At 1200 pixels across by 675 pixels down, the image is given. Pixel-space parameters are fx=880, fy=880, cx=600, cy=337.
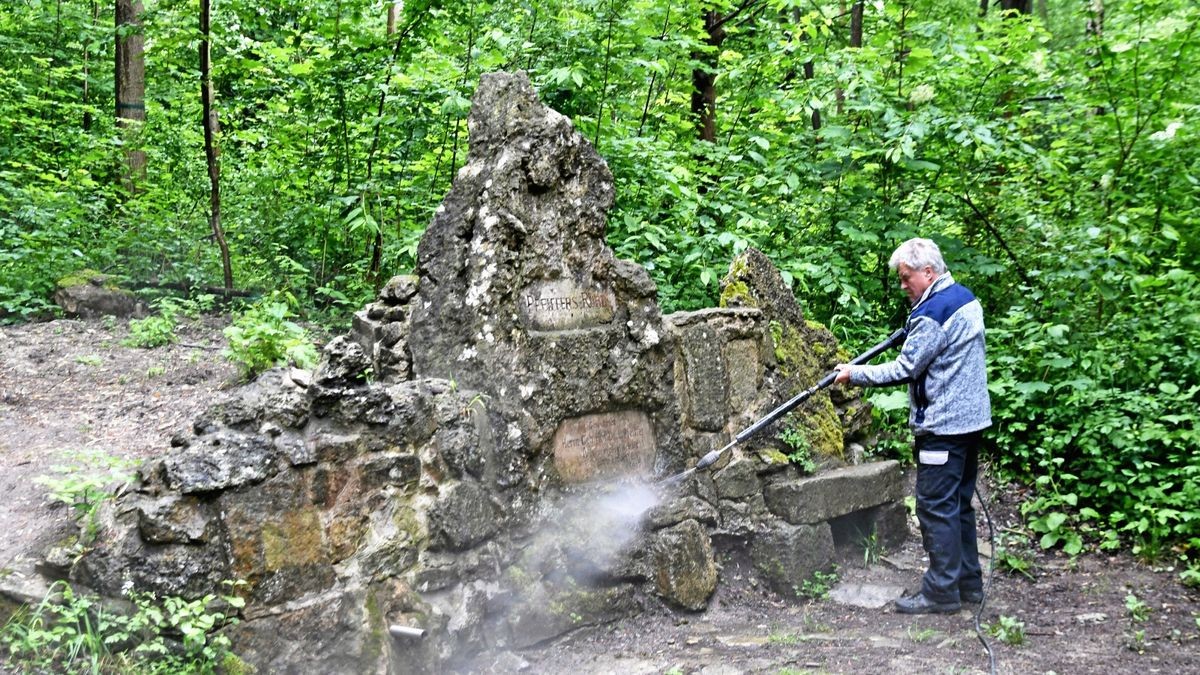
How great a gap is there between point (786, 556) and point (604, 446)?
1.33 m

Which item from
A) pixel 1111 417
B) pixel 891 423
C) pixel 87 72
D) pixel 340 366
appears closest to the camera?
pixel 340 366

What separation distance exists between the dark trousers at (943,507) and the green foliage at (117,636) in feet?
11.8

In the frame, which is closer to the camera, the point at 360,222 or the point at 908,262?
the point at 908,262

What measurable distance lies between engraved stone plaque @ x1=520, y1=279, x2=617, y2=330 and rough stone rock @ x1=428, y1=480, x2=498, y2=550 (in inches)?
37.8

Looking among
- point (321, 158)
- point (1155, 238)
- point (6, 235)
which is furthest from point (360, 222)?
point (1155, 238)

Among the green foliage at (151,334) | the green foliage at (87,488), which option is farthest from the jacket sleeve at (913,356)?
the green foliage at (151,334)

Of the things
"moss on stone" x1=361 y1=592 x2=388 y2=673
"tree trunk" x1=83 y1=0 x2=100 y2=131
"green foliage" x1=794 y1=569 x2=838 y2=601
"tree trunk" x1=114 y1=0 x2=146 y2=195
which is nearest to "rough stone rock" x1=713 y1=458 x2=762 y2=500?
"green foliage" x1=794 y1=569 x2=838 y2=601

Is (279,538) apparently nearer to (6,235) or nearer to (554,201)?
(554,201)

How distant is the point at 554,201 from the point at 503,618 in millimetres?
2207

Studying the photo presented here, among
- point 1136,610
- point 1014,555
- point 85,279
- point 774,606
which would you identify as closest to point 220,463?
point 774,606

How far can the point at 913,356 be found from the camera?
16.1 ft

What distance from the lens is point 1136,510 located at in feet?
18.5

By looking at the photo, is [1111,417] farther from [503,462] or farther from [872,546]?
[503,462]

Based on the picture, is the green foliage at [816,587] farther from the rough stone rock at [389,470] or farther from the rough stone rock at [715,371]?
the rough stone rock at [389,470]
